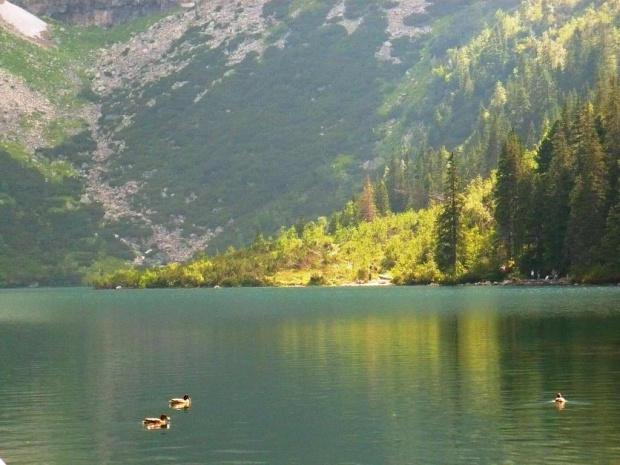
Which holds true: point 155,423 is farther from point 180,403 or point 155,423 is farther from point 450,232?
point 450,232

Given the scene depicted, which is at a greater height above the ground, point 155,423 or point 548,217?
point 548,217

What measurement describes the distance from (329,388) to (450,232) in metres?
118

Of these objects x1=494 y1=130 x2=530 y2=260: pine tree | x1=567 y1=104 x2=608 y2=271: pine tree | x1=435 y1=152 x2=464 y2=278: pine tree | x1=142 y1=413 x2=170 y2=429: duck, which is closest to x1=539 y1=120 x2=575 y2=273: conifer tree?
x1=567 y1=104 x2=608 y2=271: pine tree

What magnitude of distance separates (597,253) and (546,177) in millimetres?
19669

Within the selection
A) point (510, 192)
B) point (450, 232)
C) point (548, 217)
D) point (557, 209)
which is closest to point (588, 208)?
point (557, 209)

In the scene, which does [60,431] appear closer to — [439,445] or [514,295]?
[439,445]

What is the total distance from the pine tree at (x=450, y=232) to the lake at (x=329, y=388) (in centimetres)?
6493

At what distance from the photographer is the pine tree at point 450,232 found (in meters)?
169

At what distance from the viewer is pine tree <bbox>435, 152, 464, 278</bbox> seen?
16888 centimetres

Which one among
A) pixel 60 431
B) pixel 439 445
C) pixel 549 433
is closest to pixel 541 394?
pixel 549 433

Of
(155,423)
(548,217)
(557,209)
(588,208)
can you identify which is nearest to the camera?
(155,423)

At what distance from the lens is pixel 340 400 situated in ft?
167

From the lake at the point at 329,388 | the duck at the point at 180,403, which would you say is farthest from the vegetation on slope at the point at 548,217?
the duck at the point at 180,403

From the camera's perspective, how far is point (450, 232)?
170 m
